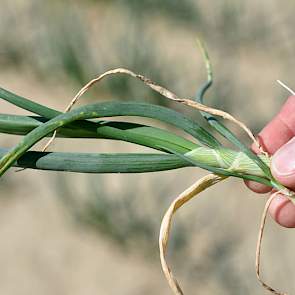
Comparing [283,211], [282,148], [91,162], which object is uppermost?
[91,162]

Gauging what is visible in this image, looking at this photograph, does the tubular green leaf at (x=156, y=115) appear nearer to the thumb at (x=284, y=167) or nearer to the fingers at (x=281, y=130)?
the thumb at (x=284, y=167)

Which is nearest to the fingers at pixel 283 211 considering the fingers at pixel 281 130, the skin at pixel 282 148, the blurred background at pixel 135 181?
the skin at pixel 282 148

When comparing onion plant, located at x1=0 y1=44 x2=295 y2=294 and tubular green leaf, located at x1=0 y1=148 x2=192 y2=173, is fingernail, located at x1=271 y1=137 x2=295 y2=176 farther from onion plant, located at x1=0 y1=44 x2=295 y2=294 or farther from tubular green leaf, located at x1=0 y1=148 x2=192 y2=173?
tubular green leaf, located at x1=0 y1=148 x2=192 y2=173

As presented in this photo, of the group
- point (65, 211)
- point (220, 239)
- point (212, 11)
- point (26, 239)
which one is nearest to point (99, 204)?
point (65, 211)

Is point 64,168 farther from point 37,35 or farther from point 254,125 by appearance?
point 37,35

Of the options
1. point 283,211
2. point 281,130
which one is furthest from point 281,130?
point 283,211

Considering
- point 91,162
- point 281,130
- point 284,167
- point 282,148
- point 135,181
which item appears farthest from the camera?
point 135,181

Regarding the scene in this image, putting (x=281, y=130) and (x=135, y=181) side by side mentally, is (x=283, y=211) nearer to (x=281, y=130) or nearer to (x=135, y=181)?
(x=281, y=130)
